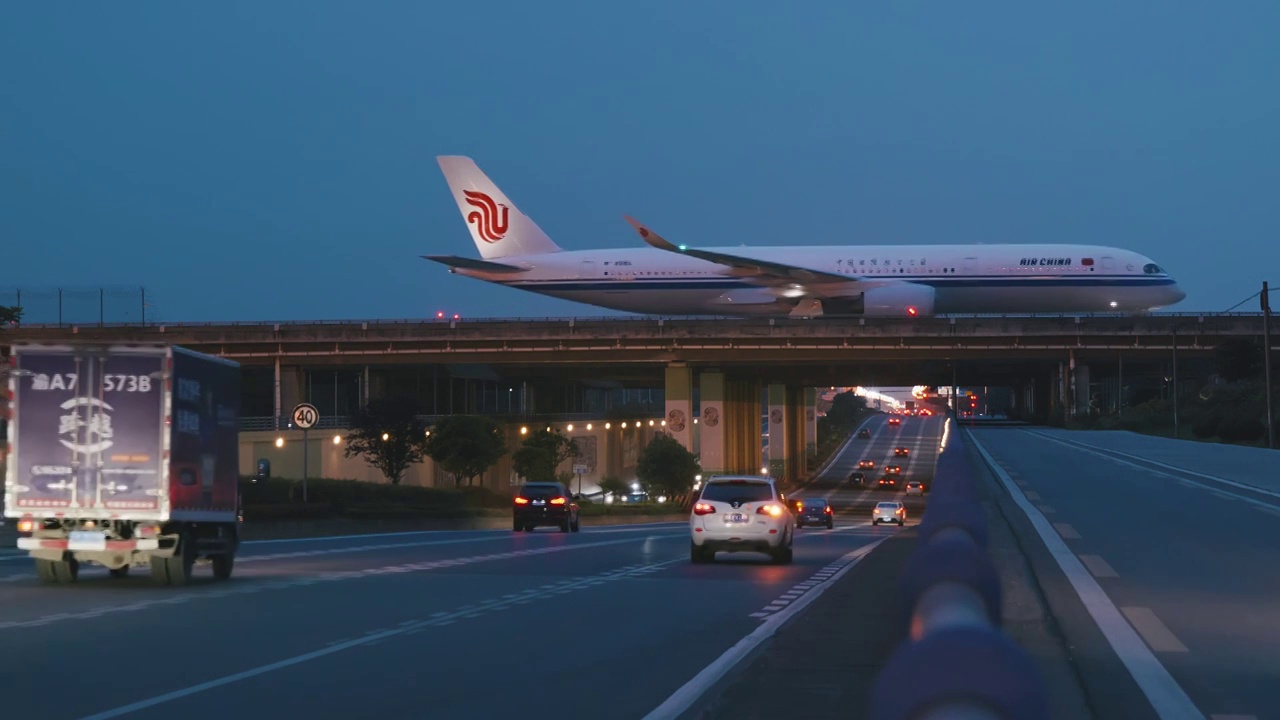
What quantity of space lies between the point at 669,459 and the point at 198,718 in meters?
61.2

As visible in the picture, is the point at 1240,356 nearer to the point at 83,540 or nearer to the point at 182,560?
the point at 182,560

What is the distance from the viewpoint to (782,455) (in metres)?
92.6

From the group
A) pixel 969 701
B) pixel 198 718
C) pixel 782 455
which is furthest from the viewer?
pixel 782 455

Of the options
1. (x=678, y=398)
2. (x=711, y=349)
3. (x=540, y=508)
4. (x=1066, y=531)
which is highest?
(x=711, y=349)

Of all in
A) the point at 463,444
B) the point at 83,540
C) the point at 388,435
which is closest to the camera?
the point at 83,540

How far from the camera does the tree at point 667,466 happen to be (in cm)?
6931

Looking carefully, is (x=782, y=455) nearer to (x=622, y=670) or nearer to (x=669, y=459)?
(x=669, y=459)

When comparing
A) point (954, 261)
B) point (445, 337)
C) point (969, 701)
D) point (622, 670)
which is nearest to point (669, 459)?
point (445, 337)

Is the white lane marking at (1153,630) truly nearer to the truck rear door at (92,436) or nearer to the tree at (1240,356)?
the truck rear door at (92,436)

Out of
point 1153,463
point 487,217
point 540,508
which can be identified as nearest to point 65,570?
point 540,508

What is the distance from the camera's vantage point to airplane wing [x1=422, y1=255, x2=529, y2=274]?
60.2 meters

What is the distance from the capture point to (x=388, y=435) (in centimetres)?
5750

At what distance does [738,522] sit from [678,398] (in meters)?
46.0

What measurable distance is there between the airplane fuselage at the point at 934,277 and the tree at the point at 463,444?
767 cm
